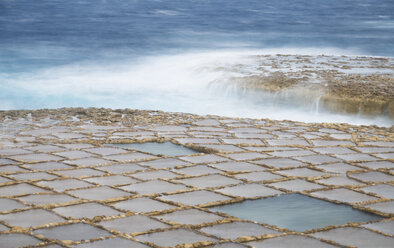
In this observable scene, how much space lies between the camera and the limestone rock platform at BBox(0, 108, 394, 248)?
330 cm

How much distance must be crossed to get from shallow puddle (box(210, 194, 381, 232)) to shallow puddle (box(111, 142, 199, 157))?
1476 millimetres

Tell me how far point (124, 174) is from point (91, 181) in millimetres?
304

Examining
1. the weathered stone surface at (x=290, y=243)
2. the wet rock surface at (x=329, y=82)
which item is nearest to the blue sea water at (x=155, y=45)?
the wet rock surface at (x=329, y=82)

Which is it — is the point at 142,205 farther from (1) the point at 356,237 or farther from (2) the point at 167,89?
(2) the point at 167,89

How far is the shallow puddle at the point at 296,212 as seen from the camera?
3654mm

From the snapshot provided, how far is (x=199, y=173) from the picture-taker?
4.56m

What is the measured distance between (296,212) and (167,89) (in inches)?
318

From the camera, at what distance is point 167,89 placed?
38.4ft

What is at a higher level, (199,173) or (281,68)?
(281,68)

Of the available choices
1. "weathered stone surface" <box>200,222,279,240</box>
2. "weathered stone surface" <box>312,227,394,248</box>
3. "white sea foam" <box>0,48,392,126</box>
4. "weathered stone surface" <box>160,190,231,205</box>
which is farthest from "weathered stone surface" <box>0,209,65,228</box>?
"white sea foam" <box>0,48,392,126</box>

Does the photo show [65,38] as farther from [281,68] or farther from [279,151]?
[279,151]

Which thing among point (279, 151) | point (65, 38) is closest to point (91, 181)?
point (279, 151)

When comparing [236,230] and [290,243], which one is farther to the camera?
[236,230]

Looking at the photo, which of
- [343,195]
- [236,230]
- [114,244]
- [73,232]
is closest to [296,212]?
[343,195]
